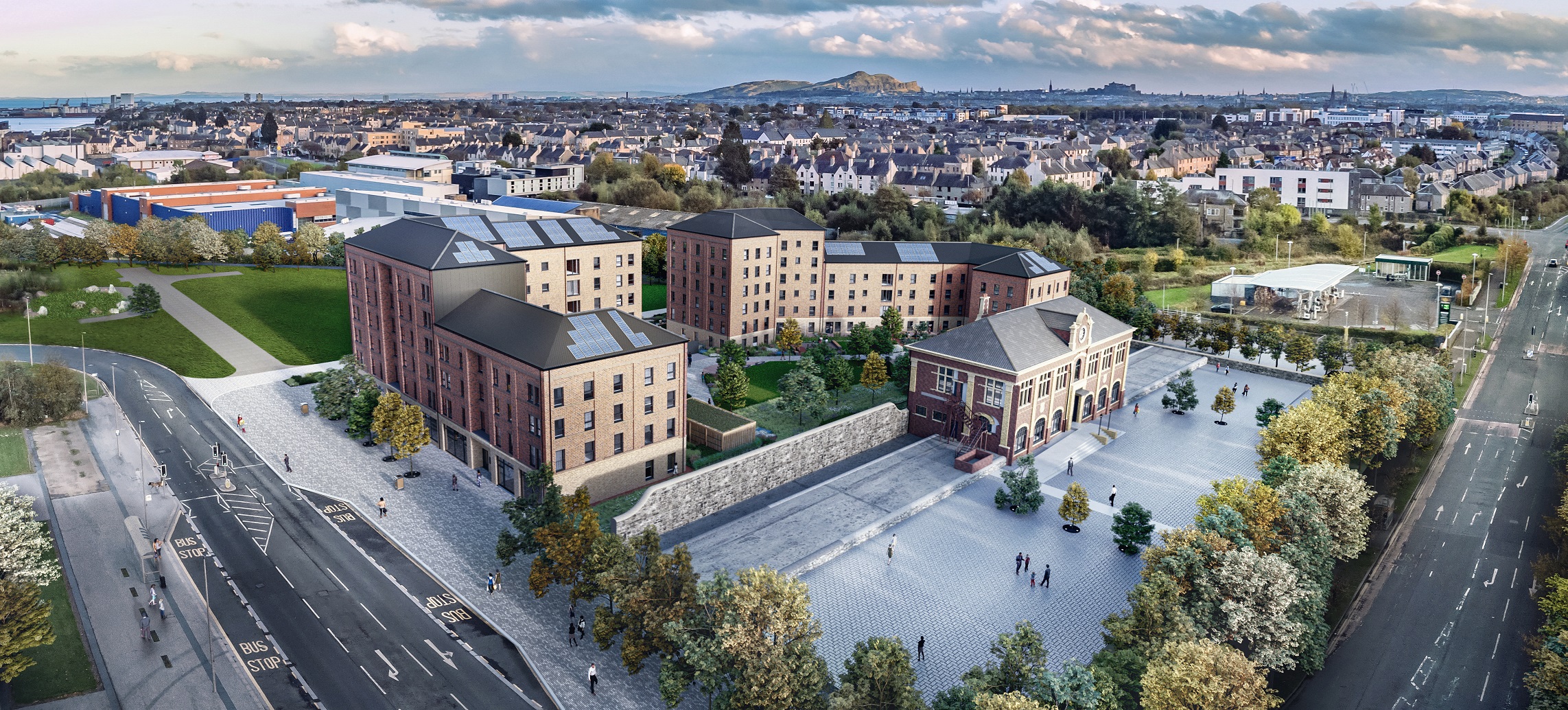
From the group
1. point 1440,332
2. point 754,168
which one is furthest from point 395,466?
point 754,168

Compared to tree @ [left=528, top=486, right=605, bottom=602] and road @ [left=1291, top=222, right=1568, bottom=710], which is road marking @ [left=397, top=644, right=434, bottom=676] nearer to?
tree @ [left=528, top=486, right=605, bottom=602]

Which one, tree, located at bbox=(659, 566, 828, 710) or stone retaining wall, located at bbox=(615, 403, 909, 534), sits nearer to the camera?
tree, located at bbox=(659, 566, 828, 710)

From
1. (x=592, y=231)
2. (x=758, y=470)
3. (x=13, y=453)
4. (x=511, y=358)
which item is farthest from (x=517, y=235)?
(x=13, y=453)

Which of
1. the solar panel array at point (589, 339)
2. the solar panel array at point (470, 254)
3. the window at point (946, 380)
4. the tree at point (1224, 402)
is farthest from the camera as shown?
the tree at point (1224, 402)

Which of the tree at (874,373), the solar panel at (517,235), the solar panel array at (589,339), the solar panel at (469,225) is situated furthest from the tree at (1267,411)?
Answer: the solar panel at (469,225)

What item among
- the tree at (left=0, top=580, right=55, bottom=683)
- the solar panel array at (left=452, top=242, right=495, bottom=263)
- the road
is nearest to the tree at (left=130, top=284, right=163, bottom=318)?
the solar panel array at (left=452, top=242, right=495, bottom=263)

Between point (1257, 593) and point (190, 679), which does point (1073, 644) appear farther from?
point (190, 679)

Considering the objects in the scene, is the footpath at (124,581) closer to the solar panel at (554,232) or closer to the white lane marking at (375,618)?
the white lane marking at (375,618)

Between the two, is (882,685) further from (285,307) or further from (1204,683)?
(285,307)
